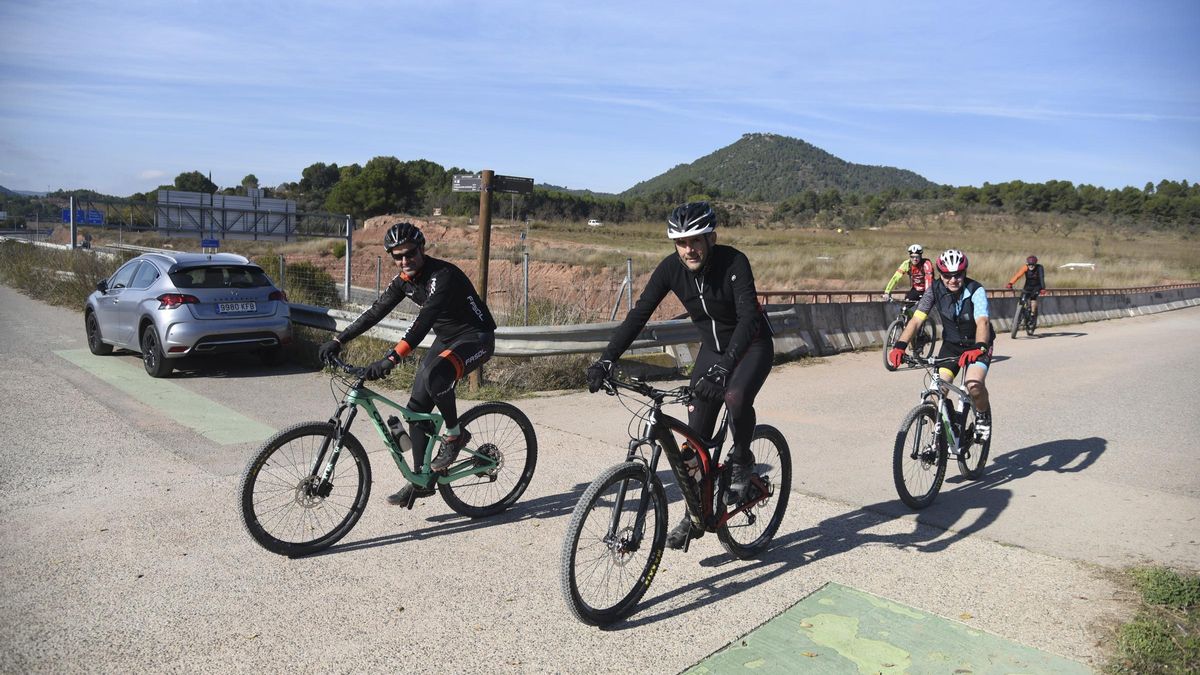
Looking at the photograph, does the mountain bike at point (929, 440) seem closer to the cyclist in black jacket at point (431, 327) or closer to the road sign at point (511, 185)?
the cyclist in black jacket at point (431, 327)

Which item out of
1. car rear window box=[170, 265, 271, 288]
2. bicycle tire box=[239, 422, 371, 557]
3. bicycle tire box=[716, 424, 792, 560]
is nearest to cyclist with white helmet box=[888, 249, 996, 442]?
bicycle tire box=[716, 424, 792, 560]

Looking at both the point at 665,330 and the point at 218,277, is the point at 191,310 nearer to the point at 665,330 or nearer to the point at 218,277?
the point at 218,277

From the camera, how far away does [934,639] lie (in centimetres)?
434

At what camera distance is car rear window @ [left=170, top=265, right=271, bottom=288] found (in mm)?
10875

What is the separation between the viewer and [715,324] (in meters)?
5.07

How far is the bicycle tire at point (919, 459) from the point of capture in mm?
6320

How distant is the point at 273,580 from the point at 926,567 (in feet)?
12.4

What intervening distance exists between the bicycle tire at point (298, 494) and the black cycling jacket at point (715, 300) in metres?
1.86

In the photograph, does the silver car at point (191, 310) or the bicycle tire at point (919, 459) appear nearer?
the bicycle tire at point (919, 459)

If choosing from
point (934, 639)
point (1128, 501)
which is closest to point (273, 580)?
point (934, 639)

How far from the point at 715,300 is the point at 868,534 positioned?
2.14 meters

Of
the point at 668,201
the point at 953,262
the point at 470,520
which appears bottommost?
the point at 470,520

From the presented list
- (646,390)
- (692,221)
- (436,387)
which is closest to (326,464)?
(436,387)

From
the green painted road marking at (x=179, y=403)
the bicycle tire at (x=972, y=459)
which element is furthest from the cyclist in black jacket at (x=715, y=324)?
the green painted road marking at (x=179, y=403)
